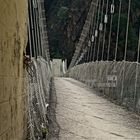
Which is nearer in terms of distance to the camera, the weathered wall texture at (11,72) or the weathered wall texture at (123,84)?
the weathered wall texture at (11,72)

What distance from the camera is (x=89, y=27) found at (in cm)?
4916

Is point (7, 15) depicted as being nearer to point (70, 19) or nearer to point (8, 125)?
point (8, 125)

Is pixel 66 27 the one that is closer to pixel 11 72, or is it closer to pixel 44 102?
pixel 44 102

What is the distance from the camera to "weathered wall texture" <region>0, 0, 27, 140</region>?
3594 millimetres

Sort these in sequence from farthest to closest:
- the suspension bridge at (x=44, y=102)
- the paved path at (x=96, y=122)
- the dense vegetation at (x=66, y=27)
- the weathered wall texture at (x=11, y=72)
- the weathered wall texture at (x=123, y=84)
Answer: the dense vegetation at (x=66, y=27), the weathered wall texture at (x=123, y=84), the paved path at (x=96, y=122), the suspension bridge at (x=44, y=102), the weathered wall texture at (x=11, y=72)

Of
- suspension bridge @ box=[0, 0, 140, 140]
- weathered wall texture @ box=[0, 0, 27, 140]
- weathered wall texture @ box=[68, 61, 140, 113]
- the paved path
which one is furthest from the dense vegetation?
weathered wall texture @ box=[0, 0, 27, 140]

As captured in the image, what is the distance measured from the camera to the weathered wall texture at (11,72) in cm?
359

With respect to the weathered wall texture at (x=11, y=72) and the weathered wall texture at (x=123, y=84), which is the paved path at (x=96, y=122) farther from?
the weathered wall texture at (x=11, y=72)

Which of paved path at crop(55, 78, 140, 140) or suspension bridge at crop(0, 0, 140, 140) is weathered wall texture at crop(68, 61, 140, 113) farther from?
paved path at crop(55, 78, 140, 140)

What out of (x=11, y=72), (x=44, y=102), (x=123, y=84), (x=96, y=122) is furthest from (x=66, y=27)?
(x=11, y=72)

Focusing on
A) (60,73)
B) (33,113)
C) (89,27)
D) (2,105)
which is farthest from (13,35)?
(60,73)

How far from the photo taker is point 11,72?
13.8 ft

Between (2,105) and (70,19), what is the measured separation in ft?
188

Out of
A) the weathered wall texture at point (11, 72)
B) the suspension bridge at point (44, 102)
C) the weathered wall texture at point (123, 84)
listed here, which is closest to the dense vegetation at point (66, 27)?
the suspension bridge at point (44, 102)
